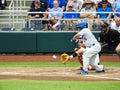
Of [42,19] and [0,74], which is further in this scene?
[42,19]

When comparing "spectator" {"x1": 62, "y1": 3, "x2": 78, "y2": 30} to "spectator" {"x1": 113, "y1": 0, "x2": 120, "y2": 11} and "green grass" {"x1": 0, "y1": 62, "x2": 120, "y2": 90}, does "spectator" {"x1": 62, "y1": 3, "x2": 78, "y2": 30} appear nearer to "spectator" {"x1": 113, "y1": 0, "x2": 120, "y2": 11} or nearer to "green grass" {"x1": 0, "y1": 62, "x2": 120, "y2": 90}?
"spectator" {"x1": 113, "y1": 0, "x2": 120, "y2": 11}

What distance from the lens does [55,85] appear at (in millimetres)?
10969

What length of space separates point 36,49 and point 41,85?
24.7ft

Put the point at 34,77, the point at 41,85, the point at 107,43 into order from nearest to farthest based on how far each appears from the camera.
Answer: the point at 41,85 → the point at 34,77 → the point at 107,43

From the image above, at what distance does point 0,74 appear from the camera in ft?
43.7

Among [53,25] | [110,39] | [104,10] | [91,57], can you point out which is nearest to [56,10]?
[53,25]

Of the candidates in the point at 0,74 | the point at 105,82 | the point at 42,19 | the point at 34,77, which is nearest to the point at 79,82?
the point at 105,82

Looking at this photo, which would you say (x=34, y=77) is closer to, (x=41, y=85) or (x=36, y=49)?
(x=41, y=85)

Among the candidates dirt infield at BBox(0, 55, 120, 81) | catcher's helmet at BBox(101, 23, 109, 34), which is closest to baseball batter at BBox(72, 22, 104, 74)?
dirt infield at BBox(0, 55, 120, 81)

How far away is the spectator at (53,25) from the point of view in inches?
712

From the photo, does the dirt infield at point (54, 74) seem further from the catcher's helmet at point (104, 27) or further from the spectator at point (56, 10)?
the spectator at point (56, 10)

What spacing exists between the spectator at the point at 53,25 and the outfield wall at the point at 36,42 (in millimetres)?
161

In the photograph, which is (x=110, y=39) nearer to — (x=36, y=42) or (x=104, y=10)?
(x=104, y=10)

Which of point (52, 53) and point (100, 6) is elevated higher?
point (100, 6)
